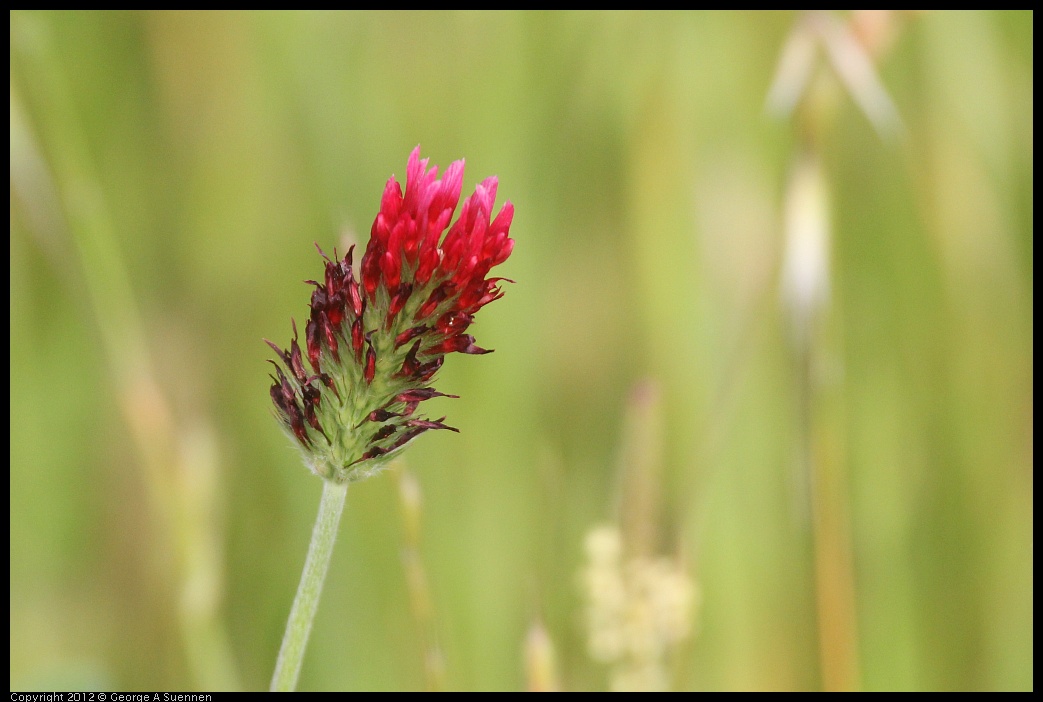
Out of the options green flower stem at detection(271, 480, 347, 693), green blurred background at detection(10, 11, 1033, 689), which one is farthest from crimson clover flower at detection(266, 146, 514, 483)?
green blurred background at detection(10, 11, 1033, 689)

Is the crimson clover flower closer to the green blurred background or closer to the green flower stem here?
the green flower stem

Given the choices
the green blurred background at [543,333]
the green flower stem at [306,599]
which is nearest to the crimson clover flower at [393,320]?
the green flower stem at [306,599]

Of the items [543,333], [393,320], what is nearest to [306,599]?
[393,320]

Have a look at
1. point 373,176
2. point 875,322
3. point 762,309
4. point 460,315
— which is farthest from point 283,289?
point 875,322

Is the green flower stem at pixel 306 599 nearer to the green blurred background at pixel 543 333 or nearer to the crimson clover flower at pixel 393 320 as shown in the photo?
the crimson clover flower at pixel 393 320

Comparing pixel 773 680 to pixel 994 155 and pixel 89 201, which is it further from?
pixel 89 201
